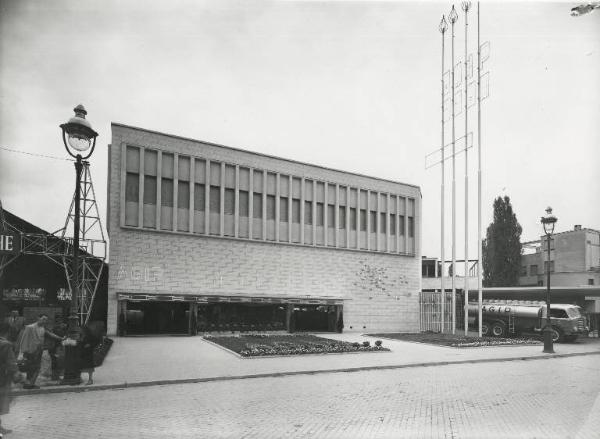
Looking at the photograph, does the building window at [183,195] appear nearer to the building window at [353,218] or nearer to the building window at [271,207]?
the building window at [271,207]

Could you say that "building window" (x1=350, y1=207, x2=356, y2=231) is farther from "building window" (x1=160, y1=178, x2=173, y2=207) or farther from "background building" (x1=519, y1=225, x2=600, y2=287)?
"background building" (x1=519, y1=225, x2=600, y2=287)

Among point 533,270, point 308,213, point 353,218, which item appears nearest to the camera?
point 308,213

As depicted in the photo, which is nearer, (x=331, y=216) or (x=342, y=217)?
(x=331, y=216)

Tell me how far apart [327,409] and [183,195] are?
2161 cm

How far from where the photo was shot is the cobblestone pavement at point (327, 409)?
26.4 feet

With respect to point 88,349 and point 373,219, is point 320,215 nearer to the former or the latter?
point 373,219

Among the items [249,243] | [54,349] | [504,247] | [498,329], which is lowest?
[498,329]

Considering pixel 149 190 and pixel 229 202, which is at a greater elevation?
pixel 149 190

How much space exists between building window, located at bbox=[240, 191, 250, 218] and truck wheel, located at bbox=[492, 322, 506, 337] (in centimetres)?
1726

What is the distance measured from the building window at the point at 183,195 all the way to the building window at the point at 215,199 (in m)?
1.36

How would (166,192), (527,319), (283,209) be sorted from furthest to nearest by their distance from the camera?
(283,209)
(527,319)
(166,192)

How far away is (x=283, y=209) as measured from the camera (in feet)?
108

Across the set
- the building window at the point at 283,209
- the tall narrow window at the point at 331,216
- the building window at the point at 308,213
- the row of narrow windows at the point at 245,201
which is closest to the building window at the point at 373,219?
the row of narrow windows at the point at 245,201

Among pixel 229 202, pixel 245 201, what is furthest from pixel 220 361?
pixel 245 201
